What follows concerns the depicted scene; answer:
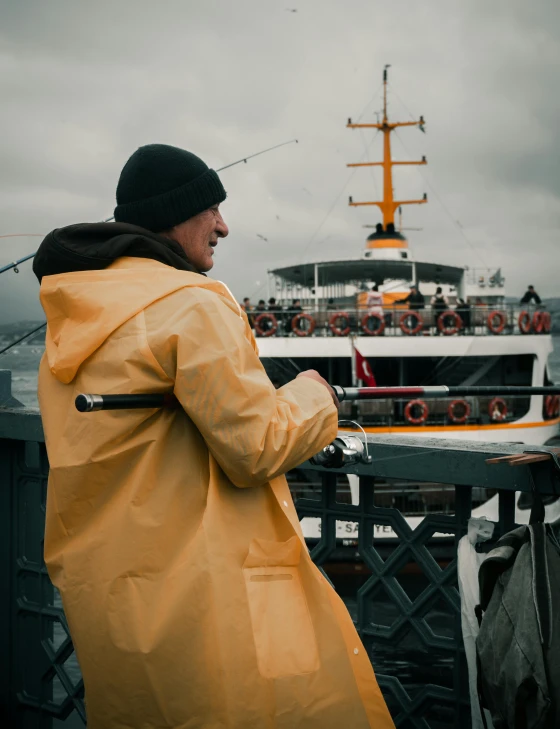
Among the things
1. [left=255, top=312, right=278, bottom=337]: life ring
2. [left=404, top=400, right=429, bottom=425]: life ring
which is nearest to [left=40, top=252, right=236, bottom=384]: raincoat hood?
[left=404, top=400, right=429, bottom=425]: life ring

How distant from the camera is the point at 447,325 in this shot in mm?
13945

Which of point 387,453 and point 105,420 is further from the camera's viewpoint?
A: point 387,453

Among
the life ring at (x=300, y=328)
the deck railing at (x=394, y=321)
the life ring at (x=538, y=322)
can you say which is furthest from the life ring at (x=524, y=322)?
the life ring at (x=300, y=328)

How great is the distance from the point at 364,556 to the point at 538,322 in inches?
533

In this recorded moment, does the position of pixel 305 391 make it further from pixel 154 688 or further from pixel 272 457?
pixel 154 688

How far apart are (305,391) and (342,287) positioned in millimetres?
17680

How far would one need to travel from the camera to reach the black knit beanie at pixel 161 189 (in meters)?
1.48

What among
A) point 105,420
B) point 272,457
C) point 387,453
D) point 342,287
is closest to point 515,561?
point 387,453

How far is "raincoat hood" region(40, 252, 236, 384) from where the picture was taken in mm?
1298

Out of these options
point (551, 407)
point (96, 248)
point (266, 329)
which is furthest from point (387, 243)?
point (96, 248)

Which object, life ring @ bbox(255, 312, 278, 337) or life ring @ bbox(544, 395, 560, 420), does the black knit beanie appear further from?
life ring @ bbox(544, 395, 560, 420)

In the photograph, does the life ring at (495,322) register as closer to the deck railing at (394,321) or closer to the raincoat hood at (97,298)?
the deck railing at (394,321)

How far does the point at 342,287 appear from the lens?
18.9 m

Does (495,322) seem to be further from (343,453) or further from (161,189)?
(161,189)
